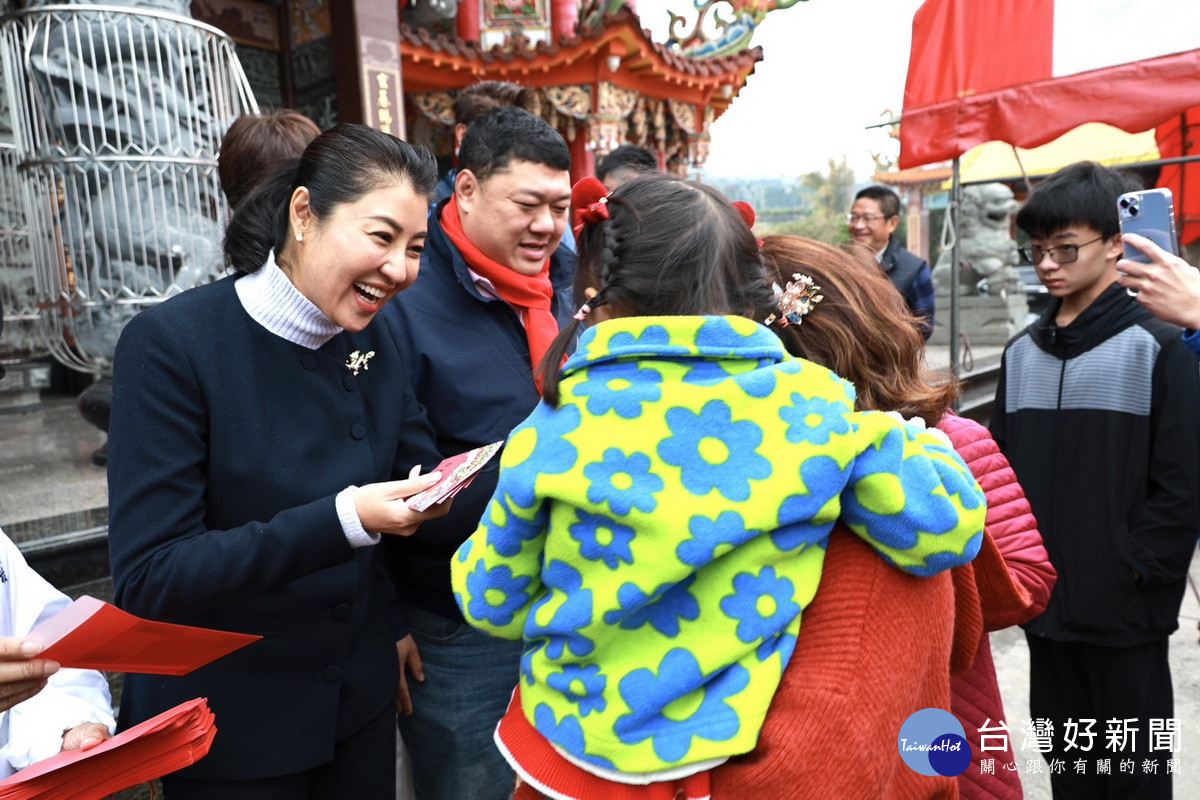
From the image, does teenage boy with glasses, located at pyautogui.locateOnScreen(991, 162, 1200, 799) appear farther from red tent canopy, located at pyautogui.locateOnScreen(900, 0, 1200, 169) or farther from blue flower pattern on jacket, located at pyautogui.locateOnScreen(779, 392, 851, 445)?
blue flower pattern on jacket, located at pyautogui.locateOnScreen(779, 392, 851, 445)

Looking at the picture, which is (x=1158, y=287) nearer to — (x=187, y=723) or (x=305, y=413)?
(x=305, y=413)

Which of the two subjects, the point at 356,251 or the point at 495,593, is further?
the point at 356,251

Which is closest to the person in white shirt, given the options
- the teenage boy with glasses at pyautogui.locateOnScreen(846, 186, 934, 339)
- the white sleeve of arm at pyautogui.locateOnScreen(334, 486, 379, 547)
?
the white sleeve of arm at pyautogui.locateOnScreen(334, 486, 379, 547)

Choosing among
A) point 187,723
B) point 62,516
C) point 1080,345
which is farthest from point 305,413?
point 1080,345

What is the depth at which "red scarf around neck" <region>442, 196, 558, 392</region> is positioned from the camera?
68.9 inches

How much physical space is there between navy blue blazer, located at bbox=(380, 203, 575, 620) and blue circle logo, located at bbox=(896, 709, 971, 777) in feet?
2.82

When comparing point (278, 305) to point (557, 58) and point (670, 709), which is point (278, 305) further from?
point (557, 58)


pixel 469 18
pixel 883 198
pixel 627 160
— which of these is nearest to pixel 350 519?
pixel 627 160

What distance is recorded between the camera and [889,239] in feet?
14.1

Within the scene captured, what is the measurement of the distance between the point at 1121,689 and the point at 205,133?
3.34 meters

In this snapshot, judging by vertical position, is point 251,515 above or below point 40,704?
above

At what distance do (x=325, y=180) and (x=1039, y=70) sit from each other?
319 centimetres

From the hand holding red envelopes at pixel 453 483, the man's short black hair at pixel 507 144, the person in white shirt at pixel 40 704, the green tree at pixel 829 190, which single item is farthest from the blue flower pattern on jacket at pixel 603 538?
the green tree at pixel 829 190

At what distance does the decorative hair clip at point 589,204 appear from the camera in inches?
40.6
